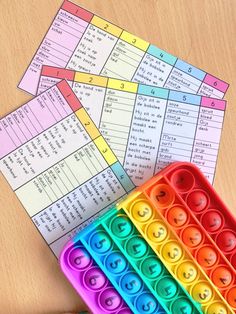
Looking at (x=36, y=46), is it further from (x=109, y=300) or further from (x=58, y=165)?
(x=109, y=300)

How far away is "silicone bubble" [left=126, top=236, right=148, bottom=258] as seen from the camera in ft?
2.05

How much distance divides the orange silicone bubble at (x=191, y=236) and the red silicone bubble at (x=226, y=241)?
0.08ft

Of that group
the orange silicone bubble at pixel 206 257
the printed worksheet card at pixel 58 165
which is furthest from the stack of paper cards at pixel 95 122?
the orange silicone bubble at pixel 206 257

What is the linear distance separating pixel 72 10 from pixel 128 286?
1.20 ft

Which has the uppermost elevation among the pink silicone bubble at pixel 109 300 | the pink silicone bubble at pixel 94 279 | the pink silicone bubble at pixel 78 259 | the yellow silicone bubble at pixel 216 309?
the pink silicone bubble at pixel 78 259

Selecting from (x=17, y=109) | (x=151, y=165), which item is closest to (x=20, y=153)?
(x=17, y=109)

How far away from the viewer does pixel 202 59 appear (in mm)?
695

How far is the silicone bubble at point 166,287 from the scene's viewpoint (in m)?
0.62

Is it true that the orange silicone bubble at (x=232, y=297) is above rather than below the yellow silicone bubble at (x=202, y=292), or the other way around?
below

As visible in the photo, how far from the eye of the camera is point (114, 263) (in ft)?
2.03

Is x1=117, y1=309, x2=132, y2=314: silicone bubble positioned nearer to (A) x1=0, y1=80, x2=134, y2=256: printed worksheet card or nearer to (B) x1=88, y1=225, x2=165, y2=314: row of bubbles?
(B) x1=88, y1=225, x2=165, y2=314: row of bubbles

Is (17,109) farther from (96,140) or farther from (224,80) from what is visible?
(224,80)

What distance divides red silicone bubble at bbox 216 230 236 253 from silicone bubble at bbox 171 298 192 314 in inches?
3.2

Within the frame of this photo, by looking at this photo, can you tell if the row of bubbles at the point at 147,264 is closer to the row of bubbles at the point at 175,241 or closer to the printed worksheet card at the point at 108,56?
the row of bubbles at the point at 175,241
